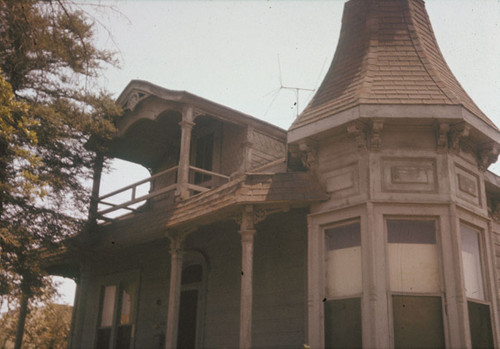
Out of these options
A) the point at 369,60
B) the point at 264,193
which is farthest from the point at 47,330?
the point at 369,60

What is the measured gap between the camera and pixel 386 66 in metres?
10.7

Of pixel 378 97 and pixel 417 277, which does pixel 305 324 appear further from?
pixel 378 97

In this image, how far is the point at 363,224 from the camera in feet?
30.1

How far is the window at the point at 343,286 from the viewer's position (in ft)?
29.4

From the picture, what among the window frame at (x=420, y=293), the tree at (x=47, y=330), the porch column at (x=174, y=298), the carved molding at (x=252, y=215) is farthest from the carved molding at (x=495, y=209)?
the tree at (x=47, y=330)

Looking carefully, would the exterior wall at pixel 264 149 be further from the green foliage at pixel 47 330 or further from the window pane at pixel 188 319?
the green foliage at pixel 47 330

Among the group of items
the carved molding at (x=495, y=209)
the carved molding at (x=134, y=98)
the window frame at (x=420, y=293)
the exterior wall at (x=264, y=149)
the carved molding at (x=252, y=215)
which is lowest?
the window frame at (x=420, y=293)

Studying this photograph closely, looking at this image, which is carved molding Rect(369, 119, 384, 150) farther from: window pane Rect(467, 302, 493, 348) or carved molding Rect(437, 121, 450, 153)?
window pane Rect(467, 302, 493, 348)

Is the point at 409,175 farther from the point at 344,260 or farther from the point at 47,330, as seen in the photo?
the point at 47,330

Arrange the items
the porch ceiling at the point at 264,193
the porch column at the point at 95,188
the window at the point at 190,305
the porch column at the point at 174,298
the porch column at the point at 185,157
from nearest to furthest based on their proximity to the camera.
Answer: the porch ceiling at the point at 264,193, the porch column at the point at 174,298, the porch column at the point at 185,157, the window at the point at 190,305, the porch column at the point at 95,188

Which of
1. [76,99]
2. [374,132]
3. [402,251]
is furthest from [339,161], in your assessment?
[76,99]

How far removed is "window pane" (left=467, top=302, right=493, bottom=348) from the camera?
880cm

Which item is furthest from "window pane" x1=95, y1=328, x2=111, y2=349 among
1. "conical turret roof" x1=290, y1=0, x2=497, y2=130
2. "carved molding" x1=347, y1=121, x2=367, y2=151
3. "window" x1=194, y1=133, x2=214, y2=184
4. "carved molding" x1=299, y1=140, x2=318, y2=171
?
"carved molding" x1=347, y1=121, x2=367, y2=151

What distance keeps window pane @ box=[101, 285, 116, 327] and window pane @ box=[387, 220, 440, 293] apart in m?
10.2
